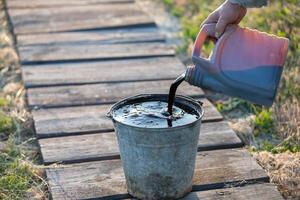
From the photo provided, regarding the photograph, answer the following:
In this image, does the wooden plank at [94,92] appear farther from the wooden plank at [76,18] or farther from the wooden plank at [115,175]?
the wooden plank at [76,18]

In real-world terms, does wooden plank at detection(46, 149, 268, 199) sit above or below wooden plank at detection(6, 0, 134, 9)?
below

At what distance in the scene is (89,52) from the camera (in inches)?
210

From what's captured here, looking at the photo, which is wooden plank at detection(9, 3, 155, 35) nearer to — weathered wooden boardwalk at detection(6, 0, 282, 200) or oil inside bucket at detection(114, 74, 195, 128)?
weathered wooden boardwalk at detection(6, 0, 282, 200)

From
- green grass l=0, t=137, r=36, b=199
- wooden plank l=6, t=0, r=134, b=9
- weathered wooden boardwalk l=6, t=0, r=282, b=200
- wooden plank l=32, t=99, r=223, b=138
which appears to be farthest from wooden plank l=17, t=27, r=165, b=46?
green grass l=0, t=137, r=36, b=199

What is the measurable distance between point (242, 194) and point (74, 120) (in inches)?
52.8

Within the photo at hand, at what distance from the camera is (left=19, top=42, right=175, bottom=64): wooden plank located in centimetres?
516

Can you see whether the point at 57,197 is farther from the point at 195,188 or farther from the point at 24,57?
the point at 24,57

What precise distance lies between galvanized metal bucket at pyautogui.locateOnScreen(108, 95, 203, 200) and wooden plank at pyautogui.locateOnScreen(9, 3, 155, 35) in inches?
110

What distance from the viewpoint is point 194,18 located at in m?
6.06

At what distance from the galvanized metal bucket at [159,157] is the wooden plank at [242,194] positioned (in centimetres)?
8

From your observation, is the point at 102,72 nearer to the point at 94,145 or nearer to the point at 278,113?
the point at 94,145

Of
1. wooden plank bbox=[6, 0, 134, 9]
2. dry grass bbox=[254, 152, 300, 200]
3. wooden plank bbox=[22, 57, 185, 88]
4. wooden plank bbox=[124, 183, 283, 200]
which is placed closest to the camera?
wooden plank bbox=[124, 183, 283, 200]

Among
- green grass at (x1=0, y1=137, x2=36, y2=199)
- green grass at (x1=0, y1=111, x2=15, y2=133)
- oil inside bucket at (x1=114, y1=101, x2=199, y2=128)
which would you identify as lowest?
green grass at (x1=0, y1=137, x2=36, y2=199)

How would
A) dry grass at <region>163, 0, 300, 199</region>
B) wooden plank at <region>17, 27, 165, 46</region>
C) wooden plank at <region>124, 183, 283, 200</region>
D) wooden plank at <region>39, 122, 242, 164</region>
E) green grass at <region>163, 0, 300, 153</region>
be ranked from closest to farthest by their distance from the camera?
wooden plank at <region>124, 183, 283, 200</region>, dry grass at <region>163, 0, 300, 199</region>, wooden plank at <region>39, 122, 242, 164</region>, green grass at <region>163, 0, 300, 153</region>, wooden plank at <region>17, 27, 165, 46</region>
